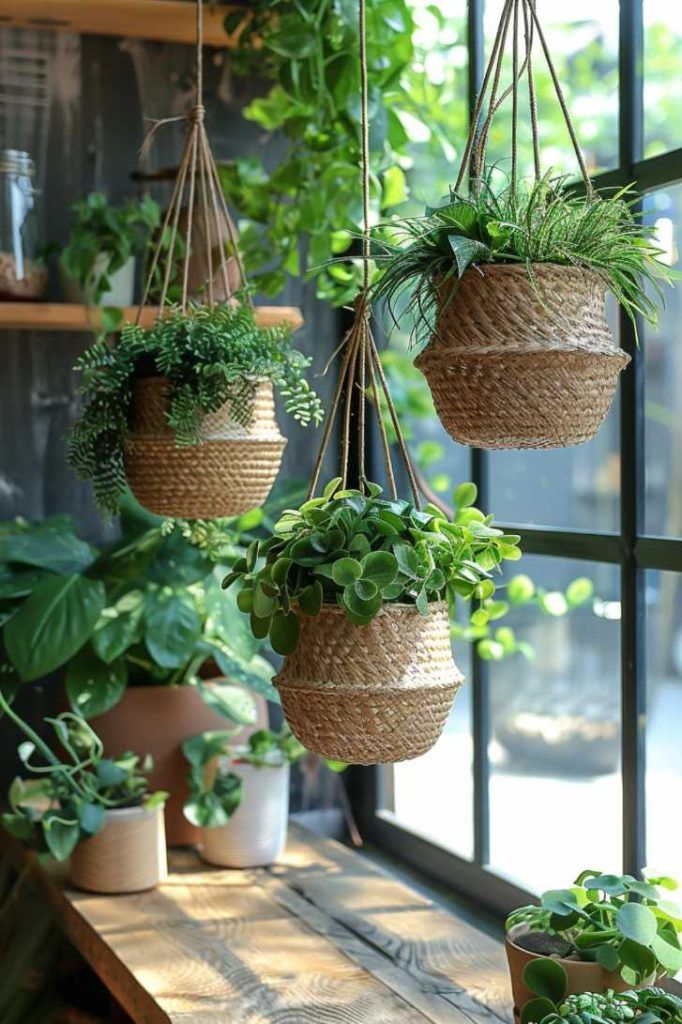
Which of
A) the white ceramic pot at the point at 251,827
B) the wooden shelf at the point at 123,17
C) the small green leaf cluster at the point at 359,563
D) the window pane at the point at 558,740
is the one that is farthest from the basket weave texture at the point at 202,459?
the wooden shelf at the point at 123,17

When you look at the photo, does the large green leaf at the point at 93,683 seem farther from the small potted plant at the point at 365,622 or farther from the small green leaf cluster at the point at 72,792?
the small potted plant at the point at 365,622

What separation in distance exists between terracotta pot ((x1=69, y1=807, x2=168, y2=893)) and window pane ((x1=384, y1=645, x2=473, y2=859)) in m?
0.53

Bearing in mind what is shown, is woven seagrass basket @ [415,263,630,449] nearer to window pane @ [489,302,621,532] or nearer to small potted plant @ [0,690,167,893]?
window pane @ [489,302,621,532]

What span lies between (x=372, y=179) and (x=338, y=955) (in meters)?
1.19

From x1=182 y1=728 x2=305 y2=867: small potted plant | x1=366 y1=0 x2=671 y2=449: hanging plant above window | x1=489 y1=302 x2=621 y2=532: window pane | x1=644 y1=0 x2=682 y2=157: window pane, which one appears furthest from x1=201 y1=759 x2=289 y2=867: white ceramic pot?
x1=644 y1=0 x2=682 y2=157: window pane

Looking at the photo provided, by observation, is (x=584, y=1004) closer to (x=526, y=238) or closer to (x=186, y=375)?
(x=526, y=238)

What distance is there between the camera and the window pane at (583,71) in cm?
182

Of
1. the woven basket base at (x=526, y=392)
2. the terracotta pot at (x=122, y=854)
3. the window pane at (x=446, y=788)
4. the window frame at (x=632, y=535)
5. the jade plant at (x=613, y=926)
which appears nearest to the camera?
the woven basket base at (x=526, y=392)

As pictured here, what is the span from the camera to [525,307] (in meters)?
1.12

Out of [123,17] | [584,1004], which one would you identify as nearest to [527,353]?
[584,1004]

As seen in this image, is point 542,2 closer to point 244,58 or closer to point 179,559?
point 244,58

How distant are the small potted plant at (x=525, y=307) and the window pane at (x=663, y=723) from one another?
1.83 ft

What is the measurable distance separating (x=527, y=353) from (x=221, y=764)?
3.94ft

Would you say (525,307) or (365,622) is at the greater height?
(525,307)
